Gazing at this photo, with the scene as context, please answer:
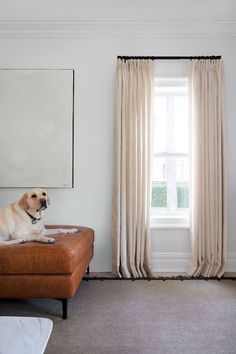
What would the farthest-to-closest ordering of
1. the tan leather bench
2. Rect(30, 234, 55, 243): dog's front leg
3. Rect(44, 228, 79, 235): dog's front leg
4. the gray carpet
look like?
Rect(44, 228, 79, 235): dog's front leg, Rect(30, 234, 55, 243): dog's front leg, the tan leather bench, the gray carpet

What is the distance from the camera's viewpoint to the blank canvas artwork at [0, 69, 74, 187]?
366 centimetres

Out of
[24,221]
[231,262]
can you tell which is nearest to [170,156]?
[231,262]

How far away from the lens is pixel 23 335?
3.41 feet

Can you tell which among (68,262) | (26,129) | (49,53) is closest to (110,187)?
(26,129)

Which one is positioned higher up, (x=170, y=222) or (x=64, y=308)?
(x=170, y=222)

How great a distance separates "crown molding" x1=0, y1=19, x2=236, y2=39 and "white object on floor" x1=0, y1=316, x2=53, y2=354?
348cm

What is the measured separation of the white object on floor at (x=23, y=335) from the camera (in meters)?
0.96

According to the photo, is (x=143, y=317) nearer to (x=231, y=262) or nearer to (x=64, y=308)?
(x=64, y=308)

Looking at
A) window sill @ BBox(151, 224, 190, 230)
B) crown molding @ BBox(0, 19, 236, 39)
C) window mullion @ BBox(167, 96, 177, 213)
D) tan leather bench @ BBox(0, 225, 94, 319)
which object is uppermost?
crown molding @ BBox(0, 19, 236, 39)

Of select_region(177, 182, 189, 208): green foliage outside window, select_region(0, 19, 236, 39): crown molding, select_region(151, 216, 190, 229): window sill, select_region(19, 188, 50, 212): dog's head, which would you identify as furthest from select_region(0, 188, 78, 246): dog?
select_region(0, 19, 236, 39): crown molding

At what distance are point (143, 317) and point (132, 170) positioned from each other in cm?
168

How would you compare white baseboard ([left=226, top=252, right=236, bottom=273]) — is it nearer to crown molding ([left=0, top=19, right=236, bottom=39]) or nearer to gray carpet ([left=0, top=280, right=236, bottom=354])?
gray carpet ([left=0, top=280, right=236, bottom=354])

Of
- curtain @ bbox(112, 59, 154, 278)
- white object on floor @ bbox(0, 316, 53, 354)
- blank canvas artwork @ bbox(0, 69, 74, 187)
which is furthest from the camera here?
blank canvas artwork @ bbox(0, 69, 74, 187)

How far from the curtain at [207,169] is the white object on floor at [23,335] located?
2749 mm
